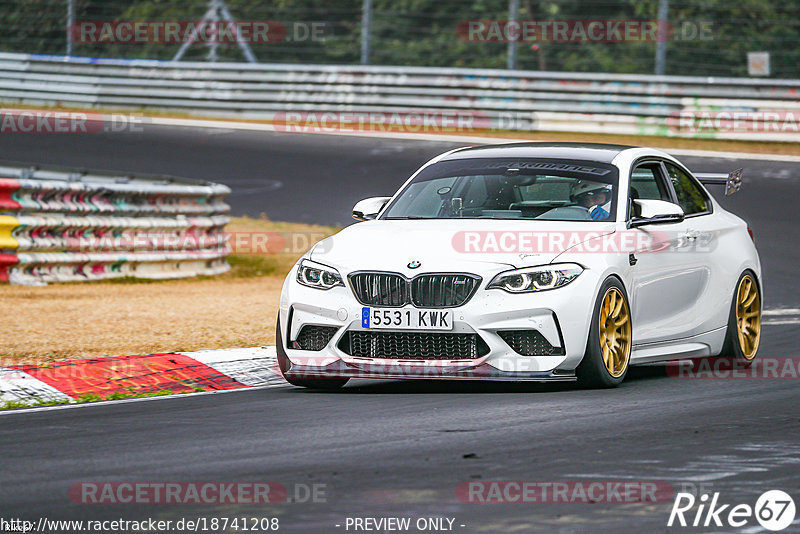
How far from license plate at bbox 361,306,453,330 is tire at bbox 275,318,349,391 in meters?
0.67

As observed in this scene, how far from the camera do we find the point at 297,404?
8.38m

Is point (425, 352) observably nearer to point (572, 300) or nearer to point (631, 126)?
point (572, 300)

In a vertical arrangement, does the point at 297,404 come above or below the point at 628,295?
below

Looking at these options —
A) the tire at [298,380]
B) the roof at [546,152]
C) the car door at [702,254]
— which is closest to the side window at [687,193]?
the car door at [702,254]

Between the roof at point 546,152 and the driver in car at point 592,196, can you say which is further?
the roof at point 546,152

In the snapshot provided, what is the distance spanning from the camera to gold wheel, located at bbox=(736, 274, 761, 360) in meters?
10.5

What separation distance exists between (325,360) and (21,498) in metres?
3.18

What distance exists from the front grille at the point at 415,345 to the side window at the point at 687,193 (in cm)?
258

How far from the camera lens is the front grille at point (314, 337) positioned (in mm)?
8703

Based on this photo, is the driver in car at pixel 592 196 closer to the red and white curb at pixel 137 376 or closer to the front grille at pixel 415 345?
the front grille at pixel 415 345

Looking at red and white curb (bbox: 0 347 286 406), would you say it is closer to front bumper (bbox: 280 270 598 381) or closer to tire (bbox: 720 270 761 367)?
front bumper (bbox: 280 270 598 381)

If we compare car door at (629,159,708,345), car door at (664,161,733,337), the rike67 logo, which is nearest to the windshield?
car door at (629,159,708,345)

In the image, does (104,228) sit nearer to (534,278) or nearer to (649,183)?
(649,183)

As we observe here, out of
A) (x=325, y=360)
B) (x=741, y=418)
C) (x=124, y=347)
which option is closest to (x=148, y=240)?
(x=124, y=347)
